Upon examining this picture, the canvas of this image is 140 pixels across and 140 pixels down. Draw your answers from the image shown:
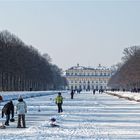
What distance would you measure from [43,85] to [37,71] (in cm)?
3805

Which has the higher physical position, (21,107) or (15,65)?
(15,65)

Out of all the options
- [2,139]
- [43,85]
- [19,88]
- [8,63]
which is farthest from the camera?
[43,85]

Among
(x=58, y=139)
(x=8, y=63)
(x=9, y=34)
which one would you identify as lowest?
(x=58, y=139)

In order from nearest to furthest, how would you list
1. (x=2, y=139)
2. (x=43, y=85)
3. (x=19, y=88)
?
(x=2, y=139) < (x=19, y=88) < (x=43, y=85)

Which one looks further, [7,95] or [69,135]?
[7,95]

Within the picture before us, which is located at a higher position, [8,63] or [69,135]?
[8,63]

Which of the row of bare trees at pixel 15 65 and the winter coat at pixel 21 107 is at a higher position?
the row of bare trees at pixel 15 65

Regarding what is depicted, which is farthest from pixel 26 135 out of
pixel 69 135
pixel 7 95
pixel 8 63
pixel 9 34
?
pixel 9 34

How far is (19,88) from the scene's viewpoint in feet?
406

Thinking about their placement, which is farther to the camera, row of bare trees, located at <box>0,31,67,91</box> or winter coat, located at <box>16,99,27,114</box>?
row of bare trees, located at <box>0,31,67,91</box>

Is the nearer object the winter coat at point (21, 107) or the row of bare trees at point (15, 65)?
the winter coat at point (21, 107)

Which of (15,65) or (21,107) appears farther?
(15,65)

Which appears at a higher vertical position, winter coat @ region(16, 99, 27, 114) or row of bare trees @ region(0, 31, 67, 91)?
row of bare trees @ region(0, 31, 67, 91)

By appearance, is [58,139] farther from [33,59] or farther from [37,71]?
[37,71]
